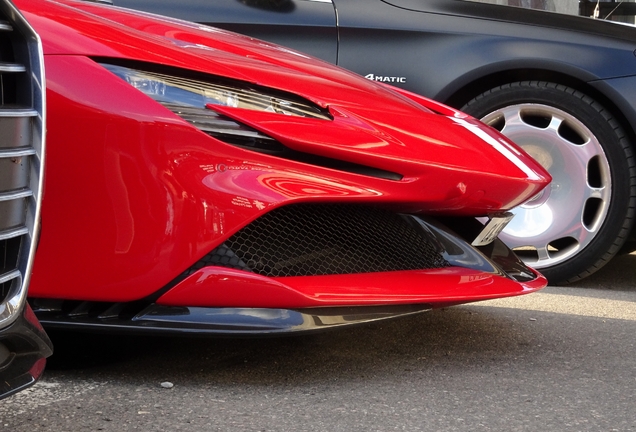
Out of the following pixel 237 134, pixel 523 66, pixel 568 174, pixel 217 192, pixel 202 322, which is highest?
pixel 523 66

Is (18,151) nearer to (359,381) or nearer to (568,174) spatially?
(359,381)

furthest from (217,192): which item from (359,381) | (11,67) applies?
(11,67)

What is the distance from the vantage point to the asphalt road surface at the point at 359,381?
5.99ft

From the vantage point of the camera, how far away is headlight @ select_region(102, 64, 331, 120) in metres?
1.96

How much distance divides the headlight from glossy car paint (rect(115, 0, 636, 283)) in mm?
1341

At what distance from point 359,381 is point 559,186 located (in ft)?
5.25

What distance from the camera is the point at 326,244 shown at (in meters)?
2.11

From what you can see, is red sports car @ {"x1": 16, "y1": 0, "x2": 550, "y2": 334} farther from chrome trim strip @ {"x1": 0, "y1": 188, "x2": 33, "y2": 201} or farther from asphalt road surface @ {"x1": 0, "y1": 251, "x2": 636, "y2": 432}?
chrome trim strip @ {"x1": 0, "y1": 188, "x2": 33, "y2": 201}

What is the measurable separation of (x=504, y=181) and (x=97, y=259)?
1.05 m

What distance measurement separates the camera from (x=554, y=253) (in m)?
3.40

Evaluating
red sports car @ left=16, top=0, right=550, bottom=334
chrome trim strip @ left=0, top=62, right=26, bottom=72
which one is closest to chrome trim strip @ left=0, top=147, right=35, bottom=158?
chrome trim strip @ left=0, top=62, right=26, bottom=72

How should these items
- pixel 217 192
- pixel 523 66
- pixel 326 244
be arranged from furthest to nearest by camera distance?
1. pixel 523 66
2. pixel 326 244
3. pixel 217 192

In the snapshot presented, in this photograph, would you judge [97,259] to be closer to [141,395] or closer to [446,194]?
[141,395]

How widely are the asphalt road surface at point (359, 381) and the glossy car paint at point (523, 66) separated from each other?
2.08 feet
